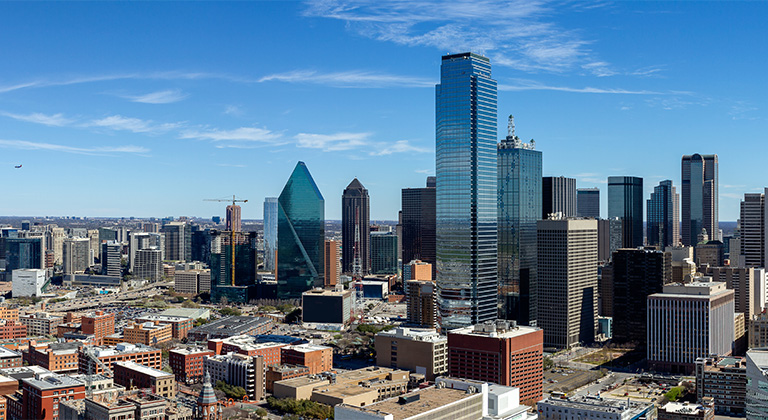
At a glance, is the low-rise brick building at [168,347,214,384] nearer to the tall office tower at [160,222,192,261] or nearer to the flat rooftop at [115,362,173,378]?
the flat rooftop at [115,362,173,378]

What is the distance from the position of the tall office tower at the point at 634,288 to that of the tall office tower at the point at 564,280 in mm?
3037

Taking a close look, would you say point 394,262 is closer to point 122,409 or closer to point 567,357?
point 567,357

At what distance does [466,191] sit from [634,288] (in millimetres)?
22875

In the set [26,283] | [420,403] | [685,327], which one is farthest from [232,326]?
[26,283]

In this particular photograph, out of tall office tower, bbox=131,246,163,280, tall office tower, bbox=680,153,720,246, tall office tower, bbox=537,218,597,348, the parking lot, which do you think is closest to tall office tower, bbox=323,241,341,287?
tall office tower, bbox=131,246,163,280

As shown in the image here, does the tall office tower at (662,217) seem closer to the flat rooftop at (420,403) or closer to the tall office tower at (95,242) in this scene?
the tall office tower at (95,242)

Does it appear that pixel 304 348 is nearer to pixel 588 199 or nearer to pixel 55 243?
pixel 588 199

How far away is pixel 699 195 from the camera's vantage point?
532 feet

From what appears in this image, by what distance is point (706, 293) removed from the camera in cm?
6944

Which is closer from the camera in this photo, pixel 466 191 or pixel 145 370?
pixel 145 370

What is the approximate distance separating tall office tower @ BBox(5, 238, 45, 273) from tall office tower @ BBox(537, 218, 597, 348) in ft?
341

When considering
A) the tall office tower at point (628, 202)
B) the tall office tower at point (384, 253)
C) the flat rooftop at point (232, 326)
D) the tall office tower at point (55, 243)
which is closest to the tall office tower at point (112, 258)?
the tall office tower at point (55, 243)

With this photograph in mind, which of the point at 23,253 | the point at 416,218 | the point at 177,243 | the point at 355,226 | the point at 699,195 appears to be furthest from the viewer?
the point at 177,243

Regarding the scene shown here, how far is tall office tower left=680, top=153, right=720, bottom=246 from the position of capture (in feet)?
530
